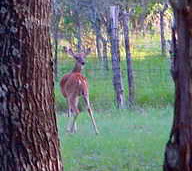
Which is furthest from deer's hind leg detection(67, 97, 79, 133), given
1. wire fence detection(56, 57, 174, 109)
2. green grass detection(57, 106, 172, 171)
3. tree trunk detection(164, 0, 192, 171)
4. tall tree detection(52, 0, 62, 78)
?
tree trunk detection(164, 0, 192, 171)

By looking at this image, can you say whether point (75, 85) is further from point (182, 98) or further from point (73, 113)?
point (182, 98)

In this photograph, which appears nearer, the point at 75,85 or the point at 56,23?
the point at 75,85

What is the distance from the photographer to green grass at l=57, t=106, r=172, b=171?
8328 millimetres

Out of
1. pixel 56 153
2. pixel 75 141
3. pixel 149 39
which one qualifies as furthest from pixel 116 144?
pixel 149 39

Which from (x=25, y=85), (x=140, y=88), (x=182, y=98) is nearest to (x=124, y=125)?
(x=140, y=88)

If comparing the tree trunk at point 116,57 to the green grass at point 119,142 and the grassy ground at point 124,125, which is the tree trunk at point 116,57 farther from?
the green grass at point 119,142

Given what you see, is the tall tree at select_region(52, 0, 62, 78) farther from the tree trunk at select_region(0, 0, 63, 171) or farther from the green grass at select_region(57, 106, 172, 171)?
the tree trunk at select_region(0, 0, 63, 171)

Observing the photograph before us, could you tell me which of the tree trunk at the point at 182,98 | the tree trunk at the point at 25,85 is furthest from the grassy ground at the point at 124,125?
the tree trunk at the point at 182,98

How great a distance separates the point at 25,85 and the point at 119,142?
4812 millimetres

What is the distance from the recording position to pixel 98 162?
8.47 m

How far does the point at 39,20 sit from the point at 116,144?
4745mm

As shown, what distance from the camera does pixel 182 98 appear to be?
282cm

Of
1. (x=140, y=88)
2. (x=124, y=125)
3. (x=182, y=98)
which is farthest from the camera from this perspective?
(x=140, y=88)

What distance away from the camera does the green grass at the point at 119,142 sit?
8328 mm
